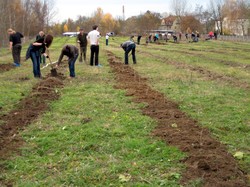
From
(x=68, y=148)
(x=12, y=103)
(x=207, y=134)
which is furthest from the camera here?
(x=12, y=103)

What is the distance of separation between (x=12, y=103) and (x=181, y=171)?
550 cm

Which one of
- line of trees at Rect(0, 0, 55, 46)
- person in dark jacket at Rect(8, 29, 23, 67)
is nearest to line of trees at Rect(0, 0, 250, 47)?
line of trees at Rect(0, 0, 55, 46)

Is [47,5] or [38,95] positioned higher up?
[47,5]

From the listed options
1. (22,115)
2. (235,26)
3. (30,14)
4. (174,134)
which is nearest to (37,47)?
(22,115)

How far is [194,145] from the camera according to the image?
219 inches

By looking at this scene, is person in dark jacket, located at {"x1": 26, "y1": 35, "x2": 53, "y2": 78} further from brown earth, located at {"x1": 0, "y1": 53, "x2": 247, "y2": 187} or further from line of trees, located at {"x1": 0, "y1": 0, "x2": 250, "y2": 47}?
line of trees, located at {"x1": 0, "y1": 0, "x2": 250, "y2": 47}

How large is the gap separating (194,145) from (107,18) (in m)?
118

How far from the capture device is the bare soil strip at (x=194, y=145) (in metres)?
4.49

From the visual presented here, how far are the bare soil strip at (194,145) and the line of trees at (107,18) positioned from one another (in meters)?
35.3

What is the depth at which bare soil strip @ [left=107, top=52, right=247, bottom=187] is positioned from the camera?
4.49 meters

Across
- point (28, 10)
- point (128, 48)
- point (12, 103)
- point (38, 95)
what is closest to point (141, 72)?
point (128, 48)

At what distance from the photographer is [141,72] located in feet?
49.6

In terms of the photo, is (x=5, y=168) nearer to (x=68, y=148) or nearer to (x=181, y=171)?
(x=68, y=148)

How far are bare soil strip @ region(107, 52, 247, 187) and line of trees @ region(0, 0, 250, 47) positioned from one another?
35.3 m
